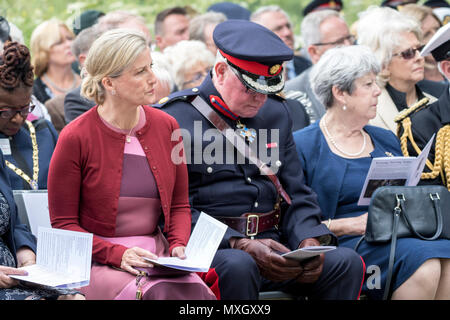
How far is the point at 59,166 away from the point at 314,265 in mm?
1501

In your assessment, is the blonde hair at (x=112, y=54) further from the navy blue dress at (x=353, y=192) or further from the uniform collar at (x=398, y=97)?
the uniform collar at (x=398, y=97)

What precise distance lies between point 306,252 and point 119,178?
1059mm

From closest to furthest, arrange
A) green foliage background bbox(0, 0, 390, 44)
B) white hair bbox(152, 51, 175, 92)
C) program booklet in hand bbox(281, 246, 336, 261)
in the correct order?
program booklet in hand bbox(281, 246, 336, 261)
white hair bbox(152, 51, 175, 92)
green foliage background bbox(0, 0, 390, 44)

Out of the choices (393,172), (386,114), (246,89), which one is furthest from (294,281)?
(386,114)

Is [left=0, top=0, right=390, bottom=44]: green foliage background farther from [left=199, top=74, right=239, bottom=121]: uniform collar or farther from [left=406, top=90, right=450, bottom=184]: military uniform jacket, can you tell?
[left=406, top=90, right=450, bottom=184]: military uniform jacket

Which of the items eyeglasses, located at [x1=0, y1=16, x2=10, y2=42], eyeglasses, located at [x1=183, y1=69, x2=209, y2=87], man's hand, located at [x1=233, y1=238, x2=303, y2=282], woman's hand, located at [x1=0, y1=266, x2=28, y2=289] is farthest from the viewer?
eyeglasses, located at [x1=183, y1=69, x2=209, y2=87]

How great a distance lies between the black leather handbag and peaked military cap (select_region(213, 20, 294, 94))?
1.00 m

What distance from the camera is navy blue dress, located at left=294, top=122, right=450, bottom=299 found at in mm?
4578

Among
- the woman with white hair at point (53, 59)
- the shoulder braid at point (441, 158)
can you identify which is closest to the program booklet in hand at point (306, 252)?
the shoulder braid at point (441, 158)

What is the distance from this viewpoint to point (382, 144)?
207 inches

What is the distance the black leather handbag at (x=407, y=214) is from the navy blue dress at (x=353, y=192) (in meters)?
0.07

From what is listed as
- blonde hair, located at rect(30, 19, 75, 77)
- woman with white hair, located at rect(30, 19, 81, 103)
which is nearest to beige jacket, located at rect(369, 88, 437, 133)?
woman with white hair, located at rect(30, 19, 81, 103)

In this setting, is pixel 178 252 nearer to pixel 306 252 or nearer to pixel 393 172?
pixel 306 252
